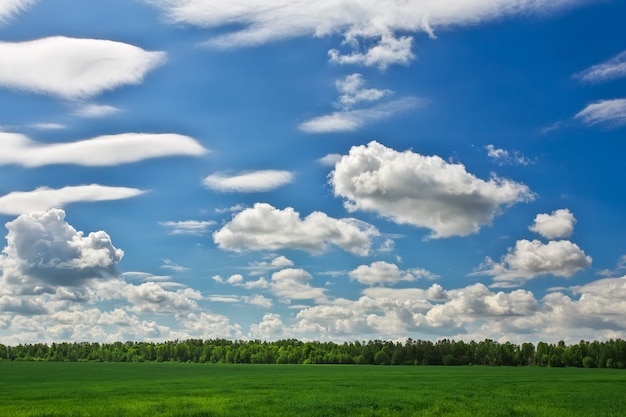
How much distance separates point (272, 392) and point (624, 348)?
159 m

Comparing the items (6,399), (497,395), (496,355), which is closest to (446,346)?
(496,355)

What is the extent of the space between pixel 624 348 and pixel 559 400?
15250 centimetres

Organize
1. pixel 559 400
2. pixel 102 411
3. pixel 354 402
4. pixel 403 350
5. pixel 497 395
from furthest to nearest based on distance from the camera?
pixel 403 350
pixel 497 395
pixel 559 400
pixel 354 402
pixel 102 411

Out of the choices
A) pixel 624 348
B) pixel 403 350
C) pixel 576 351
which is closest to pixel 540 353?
pixel 576 351

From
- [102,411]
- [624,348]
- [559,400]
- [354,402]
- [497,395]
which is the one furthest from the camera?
[624,348]

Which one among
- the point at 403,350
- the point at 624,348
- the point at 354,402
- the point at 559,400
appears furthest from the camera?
the point at 403,350

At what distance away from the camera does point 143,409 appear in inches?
1398

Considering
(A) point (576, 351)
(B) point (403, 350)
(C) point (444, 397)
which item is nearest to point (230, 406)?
(C) point (444, 397)

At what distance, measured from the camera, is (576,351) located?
18488 centimetres

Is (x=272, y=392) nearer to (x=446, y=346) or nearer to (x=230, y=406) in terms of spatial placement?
(x=230, y=406)

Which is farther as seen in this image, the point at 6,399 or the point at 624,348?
the point at 624,348

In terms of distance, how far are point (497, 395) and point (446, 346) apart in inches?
6112

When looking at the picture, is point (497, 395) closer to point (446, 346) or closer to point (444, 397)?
point (444, 397)

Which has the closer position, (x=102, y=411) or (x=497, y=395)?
(x=102, y=411)
